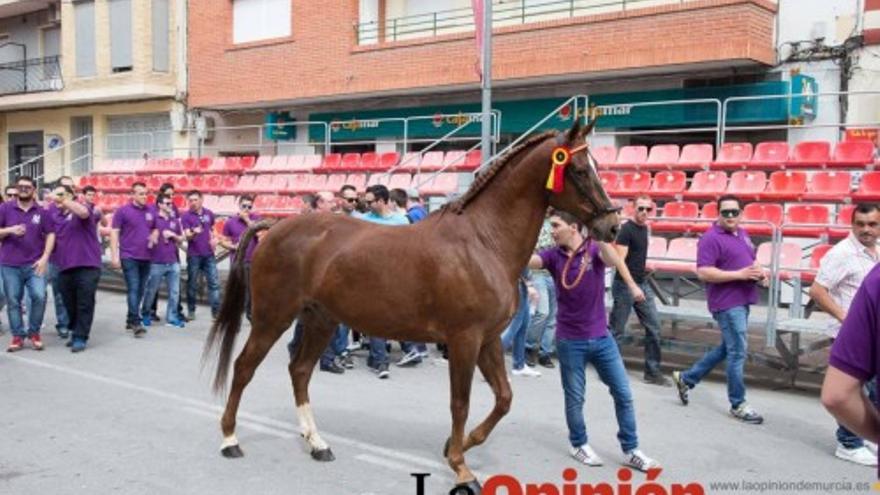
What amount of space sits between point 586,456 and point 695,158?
892 cm

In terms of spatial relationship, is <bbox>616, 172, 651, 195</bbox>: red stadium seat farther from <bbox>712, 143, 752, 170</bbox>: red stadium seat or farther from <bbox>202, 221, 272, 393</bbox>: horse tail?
<bbox>202, 221, 272, 393</bbox>: horse tail

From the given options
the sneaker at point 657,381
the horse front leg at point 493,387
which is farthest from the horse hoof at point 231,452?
the sneaker at point 657,381

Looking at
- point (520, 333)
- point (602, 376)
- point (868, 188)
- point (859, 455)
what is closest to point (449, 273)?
point (602, 376)

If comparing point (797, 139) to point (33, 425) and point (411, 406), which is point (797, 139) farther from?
point (33, 425)

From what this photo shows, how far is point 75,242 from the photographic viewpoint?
9.74 m

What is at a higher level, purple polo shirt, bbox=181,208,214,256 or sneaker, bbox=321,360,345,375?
purple polo shirt, bbox=181,208,214,256

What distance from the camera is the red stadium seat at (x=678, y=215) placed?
1143cm

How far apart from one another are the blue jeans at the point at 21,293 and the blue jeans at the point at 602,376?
7.12 metres

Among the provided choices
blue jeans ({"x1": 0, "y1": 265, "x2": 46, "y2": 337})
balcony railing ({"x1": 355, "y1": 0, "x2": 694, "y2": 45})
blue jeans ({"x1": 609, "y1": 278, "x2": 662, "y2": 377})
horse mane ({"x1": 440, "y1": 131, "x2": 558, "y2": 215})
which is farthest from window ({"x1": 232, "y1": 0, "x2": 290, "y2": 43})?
horse mane ({"x1": 440, "y1": 131, "x2": 558, "y2": 215})

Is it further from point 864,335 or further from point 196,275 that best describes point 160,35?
point 864,335

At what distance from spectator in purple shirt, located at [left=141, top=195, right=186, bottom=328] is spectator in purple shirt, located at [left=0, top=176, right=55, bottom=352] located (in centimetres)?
192

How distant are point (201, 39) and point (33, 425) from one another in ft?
61.3

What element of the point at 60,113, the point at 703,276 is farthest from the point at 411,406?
the point at 60,113

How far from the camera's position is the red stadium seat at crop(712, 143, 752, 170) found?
1269cm
